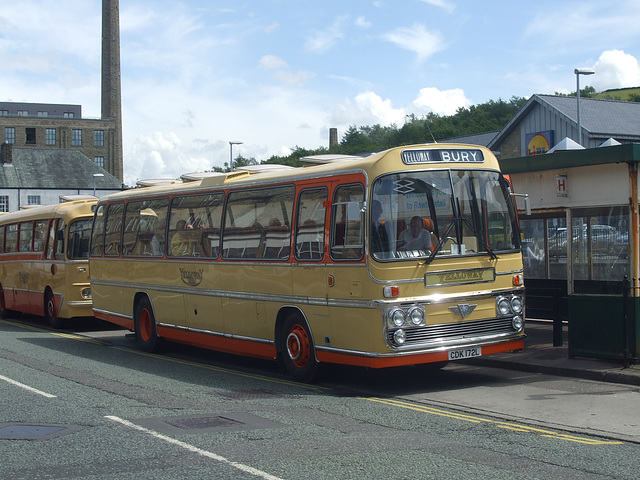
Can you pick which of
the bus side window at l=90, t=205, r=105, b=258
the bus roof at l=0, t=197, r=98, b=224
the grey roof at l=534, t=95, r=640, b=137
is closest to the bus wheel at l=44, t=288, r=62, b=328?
the bus roof at l=0, t=197, r=98, b=224

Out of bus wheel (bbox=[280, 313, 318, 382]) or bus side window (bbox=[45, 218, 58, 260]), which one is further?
bus side window (bbox=[45, 218, 58, 260])

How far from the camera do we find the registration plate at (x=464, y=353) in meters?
10.2

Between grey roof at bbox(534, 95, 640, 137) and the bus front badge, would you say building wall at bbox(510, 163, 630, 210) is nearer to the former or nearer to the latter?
the bus front badge

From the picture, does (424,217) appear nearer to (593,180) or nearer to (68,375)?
(593,180)

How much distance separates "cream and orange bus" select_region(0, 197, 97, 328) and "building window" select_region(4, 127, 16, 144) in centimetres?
8700

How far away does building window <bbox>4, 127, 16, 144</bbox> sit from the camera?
341ft

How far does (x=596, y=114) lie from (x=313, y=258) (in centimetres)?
3777

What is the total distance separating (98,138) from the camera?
105m

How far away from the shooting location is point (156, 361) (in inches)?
557

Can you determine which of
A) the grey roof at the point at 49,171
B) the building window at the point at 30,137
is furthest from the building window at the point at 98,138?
the grey roof at the point at 49,171

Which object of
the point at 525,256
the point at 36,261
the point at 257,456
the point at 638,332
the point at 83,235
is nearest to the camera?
the point at 257,456

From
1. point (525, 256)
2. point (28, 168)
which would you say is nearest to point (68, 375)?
point (525, 256)

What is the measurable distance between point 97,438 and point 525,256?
1092 centimetres

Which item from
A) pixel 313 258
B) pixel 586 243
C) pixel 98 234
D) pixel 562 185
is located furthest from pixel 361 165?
pixel 98 234
